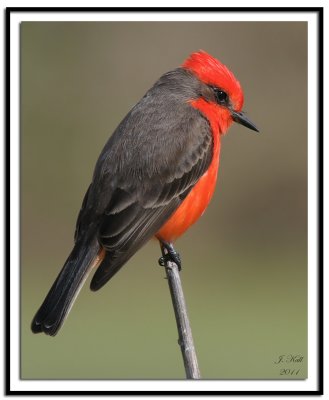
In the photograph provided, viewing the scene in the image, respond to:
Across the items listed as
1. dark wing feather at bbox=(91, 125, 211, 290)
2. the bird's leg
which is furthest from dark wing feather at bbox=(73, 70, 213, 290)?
the bird's leg

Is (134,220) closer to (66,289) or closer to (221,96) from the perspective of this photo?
(66,289)

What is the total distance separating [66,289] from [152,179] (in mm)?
834

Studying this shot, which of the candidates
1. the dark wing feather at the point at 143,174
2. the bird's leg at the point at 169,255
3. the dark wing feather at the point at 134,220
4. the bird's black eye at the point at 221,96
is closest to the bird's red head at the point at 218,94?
the bird's black eye at the point at 221,96

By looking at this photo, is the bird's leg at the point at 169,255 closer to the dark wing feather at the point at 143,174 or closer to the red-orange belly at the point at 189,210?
the red-orange belly at the point at 189,210

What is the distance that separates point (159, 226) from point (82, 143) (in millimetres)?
4664

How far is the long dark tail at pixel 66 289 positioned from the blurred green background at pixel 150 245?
1.88 metres

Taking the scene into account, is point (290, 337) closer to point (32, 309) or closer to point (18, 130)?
point (32, 309)

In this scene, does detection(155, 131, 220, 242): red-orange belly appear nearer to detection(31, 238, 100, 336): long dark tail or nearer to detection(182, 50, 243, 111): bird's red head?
detection(31, 238, 100, 336): long dark tail

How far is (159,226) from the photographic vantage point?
518cm

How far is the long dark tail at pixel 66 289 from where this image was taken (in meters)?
4.89

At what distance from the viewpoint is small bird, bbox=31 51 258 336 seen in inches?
197
